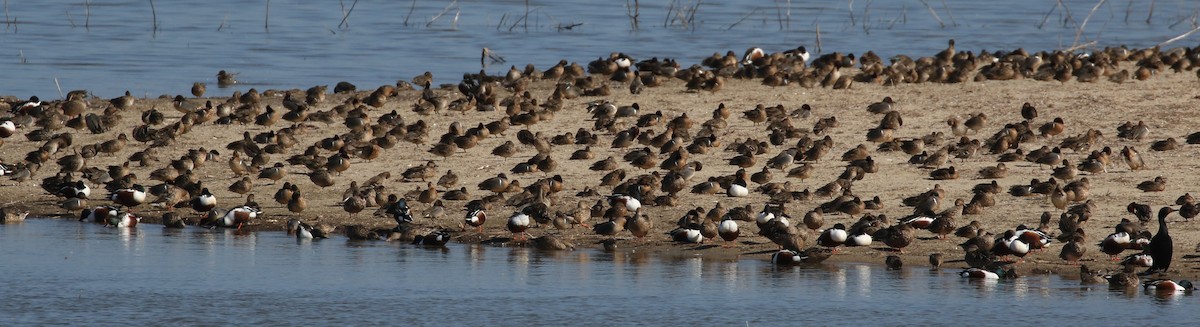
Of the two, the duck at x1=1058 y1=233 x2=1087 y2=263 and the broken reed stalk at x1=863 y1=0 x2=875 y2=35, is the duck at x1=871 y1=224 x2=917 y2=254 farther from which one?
the broken reed stalk at x1=863 y1=0 x2=875 y2=35

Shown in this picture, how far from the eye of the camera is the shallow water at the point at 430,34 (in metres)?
30.8

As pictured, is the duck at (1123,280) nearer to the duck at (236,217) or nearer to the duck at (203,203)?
the duck at (236,217)

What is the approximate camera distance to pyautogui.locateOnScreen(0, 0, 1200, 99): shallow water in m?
30.8

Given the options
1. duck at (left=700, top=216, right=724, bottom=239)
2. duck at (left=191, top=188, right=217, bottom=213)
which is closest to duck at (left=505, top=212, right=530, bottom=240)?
duck at (left=700, top=216, right=724, bottom=239)

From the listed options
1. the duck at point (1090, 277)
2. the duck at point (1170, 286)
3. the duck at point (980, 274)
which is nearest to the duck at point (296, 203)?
the duck at point (980, 274)

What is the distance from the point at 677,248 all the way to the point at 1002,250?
2933mm

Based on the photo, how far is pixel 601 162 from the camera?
1977cm

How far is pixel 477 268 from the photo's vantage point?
49.9ft

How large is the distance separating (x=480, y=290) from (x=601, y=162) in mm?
5865

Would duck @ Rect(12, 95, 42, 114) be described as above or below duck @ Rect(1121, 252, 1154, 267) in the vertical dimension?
above

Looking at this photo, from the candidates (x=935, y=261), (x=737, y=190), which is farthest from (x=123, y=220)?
(x=935, y=261)

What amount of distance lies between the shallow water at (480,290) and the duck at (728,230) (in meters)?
0.37

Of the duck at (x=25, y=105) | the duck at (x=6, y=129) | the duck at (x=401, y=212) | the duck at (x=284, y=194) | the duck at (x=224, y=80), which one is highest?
the duck at (x=224, y=80)

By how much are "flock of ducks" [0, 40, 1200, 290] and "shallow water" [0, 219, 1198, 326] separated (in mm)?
Result: 551
